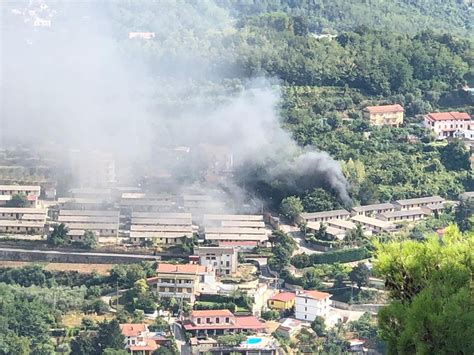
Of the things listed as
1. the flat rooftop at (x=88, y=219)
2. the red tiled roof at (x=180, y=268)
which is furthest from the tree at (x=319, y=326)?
the flat rooftop at (x=88, y=219)

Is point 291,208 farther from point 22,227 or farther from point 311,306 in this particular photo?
point 22,227

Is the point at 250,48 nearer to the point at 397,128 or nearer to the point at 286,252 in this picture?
the point at 397,128

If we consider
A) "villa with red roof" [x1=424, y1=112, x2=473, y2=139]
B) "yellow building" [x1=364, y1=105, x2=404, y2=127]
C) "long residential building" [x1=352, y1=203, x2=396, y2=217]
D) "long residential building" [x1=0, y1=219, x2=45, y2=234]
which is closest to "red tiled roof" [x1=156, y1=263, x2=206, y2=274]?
"long residential building" [x1=0, y1=219, x2=45, y2=234]

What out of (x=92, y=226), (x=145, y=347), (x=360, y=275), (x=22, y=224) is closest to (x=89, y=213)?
(x=92, y=226)

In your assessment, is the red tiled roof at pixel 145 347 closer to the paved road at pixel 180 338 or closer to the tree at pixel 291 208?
the paved road at pixel 180 338

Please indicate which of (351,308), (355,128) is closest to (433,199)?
(355,128)

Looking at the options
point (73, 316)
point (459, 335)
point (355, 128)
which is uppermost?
point (459, 335)
